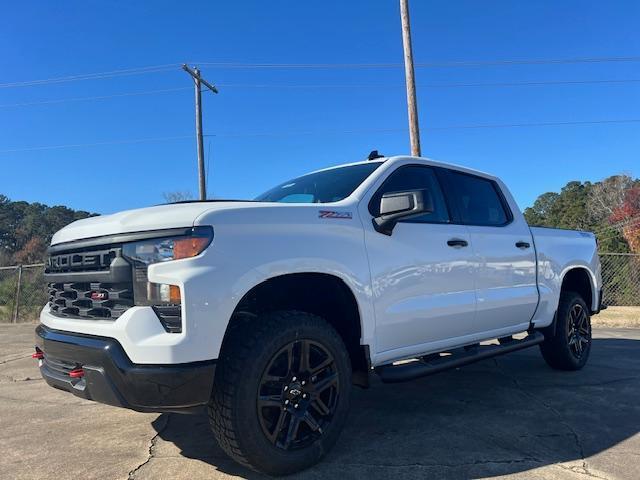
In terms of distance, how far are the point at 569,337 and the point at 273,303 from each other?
12.7 feet

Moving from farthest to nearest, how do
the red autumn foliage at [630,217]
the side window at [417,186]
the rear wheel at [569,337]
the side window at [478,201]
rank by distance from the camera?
the red autumn foliage at [630,217] < the rear wheel at [569,337] < the side window at [478,201] < the side window at [417,186]

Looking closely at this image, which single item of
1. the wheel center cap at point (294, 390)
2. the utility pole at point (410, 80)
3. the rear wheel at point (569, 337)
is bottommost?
the rear wheel at point (569, 337)

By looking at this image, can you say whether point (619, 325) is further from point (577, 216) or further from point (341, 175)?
point (577, 216)

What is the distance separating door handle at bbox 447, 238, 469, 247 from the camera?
4036mm

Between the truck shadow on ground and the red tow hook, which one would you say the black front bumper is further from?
the truck shadow on ground

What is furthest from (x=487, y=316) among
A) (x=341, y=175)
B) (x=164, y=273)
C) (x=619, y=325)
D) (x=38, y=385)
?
(x=619, y=325)

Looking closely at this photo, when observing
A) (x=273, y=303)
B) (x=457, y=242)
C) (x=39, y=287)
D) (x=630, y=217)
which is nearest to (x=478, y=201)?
(x=457, y=242)

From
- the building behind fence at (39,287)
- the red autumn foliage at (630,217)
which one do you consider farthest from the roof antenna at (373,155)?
the red autumn foliage at (630,217)

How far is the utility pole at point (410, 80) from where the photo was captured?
11.1 metres

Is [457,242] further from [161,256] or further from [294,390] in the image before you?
[161,256]

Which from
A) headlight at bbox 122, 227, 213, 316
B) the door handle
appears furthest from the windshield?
headlight at bbox 122, 227, 213, 316

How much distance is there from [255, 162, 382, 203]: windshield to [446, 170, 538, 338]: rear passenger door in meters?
0.91

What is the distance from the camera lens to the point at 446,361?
3.94m

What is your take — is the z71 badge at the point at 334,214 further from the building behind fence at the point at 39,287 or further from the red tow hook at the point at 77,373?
the building behind fence at the point at 39,287
